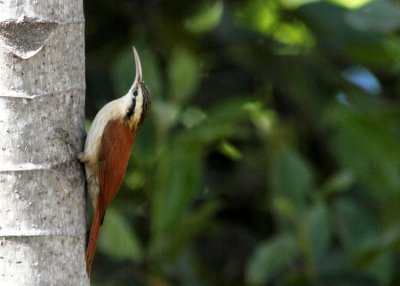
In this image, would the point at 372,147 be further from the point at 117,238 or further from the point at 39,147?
the point at 39,147

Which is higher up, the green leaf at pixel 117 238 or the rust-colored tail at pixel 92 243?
the rust-colored tail at pixel 92 243

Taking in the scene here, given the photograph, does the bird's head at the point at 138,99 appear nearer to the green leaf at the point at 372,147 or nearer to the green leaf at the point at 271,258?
the green leaf at the point at 271,258

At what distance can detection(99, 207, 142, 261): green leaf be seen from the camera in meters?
4.65

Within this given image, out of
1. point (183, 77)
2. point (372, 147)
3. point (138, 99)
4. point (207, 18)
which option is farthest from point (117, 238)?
point (207, 18)

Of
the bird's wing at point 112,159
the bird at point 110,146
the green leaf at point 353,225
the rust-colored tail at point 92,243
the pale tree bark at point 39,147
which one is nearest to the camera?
the pale tree bark at point 39,147

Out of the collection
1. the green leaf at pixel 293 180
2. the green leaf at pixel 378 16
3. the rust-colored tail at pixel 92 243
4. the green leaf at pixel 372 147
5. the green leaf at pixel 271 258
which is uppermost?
the rust-colored tail at pixel 92 243

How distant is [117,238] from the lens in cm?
467

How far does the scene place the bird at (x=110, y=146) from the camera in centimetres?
356

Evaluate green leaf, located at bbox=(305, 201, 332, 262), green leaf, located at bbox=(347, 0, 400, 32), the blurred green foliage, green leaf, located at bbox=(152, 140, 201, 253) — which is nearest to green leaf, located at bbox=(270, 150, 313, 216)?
the blurred green foliage

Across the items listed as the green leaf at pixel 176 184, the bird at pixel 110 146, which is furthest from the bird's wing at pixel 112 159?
the green leaf at pixel 176 184

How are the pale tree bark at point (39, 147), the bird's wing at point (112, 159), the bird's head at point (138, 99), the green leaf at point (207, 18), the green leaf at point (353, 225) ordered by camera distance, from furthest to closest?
1. the green leaf at point (207, 18)
2. the green leaf at point (353, 225)
3. the bird's head at point (138, 99)
4. the bird's wing at point (112, 159)
5. the pale tree bark at point (39, 147)

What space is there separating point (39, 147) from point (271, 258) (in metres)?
2.09

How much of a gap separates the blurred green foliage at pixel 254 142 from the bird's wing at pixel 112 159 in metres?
0.55

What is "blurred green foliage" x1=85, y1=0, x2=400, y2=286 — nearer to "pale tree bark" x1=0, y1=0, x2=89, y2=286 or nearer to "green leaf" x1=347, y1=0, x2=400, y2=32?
"green leaf" x1=347, y1=0, x2=400, y2=32
